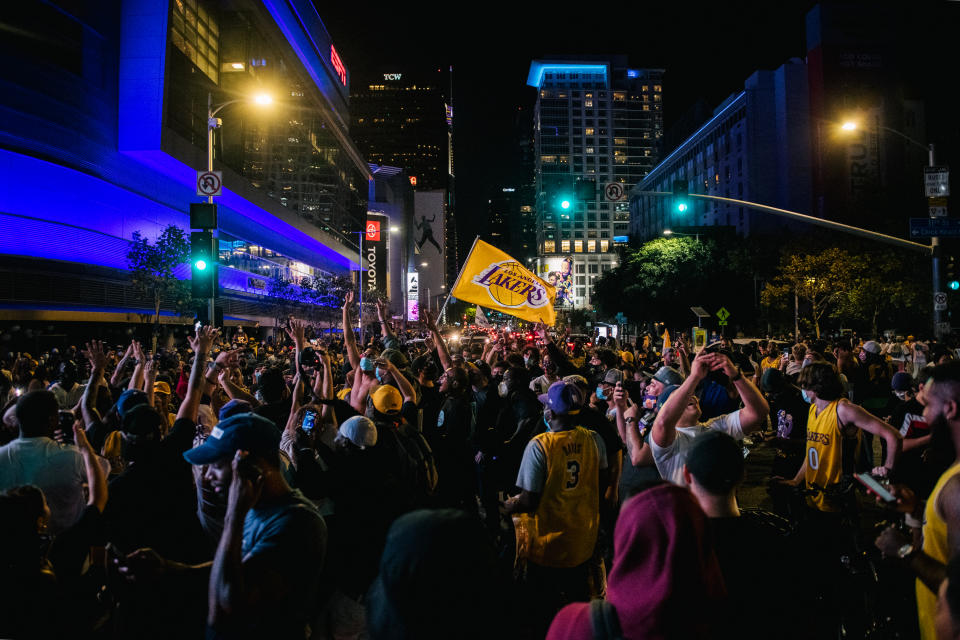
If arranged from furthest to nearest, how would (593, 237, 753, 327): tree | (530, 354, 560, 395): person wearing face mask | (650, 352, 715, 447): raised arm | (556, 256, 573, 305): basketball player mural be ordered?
1. (556, 256, 573, 305): basketball player mural
2. (593, 237, 753, 327): tree
3. (530, 354, 560, 395): person wearing face mask
4. (650, 352, 715, 447): raised arm

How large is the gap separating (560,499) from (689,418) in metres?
1.22

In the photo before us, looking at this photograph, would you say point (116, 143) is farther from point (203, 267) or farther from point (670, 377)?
point (670, 377)

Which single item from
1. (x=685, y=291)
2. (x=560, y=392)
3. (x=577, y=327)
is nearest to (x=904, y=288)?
(x=685, y=291)

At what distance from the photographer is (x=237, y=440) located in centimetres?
251

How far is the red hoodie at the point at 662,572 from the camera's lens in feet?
6.13

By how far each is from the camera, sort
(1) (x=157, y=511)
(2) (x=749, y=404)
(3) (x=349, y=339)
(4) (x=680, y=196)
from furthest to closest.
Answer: (4) (x=680, y=196) < (3) (x=349, y=339) < (2) (x=749, y=404) < (1) (x=157, y=511)

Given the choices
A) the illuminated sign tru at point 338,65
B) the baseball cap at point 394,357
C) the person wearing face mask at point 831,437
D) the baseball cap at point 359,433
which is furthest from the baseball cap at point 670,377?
the illuminated sign tru at point 338,65

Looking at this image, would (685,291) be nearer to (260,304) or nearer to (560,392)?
(260,304)

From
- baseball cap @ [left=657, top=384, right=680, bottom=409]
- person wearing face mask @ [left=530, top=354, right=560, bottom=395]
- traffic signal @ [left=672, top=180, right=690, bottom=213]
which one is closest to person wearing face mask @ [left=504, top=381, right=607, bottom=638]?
baseball cap @ [left=657, top=384, right=680, bottom=409]

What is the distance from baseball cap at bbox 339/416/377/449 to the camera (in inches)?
162

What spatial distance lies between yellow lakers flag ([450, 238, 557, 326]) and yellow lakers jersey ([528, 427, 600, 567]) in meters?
7.58

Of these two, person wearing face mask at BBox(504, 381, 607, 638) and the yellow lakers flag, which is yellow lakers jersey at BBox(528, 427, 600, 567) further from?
the yellow lakers flag

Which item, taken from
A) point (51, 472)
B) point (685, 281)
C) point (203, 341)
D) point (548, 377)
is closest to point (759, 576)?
point (51, 472)

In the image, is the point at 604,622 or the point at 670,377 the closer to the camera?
the point at 604,622
